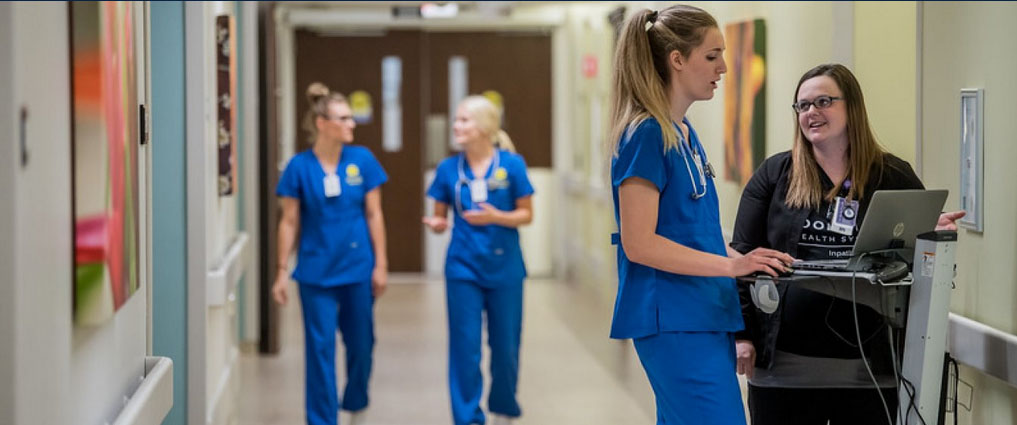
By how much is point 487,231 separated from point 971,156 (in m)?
2.64

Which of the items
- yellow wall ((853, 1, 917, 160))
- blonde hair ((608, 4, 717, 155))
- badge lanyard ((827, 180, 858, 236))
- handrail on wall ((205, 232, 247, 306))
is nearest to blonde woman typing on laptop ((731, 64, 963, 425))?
badge lanyard ((827, 180, 858, 236))

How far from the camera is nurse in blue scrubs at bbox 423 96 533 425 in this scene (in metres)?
5.77

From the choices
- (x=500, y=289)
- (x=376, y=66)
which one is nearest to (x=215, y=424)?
(x=500, y=289)

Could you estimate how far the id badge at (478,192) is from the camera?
233 inches

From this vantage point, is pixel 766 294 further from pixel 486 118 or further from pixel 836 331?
pixel 486 118

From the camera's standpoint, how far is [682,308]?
2984 millimetres

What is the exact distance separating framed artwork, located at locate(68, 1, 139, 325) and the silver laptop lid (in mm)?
1616

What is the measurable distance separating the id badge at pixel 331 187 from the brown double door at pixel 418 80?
6.82 metres

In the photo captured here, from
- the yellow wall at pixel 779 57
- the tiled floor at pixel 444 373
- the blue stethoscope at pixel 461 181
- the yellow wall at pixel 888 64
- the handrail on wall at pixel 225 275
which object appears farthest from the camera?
the tiled floor at pixel 444 373

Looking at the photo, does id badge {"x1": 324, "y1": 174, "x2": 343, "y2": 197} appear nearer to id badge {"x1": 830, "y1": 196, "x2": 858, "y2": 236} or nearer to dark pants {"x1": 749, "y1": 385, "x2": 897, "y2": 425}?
dark pants {"x1": 749, "y1": 385, "x2": 897, "y2": 425}

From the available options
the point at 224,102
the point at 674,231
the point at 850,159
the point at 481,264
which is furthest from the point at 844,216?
the point at 224,102

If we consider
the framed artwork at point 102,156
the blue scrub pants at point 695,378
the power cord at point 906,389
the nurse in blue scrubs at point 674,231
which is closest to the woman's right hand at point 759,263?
the nurse in blue scrubs at point 674,231

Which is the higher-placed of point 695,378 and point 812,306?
point 812,306

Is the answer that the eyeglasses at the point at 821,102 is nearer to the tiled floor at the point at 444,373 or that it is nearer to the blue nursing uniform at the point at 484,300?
the blue nursing uniform at the point at 484,300
